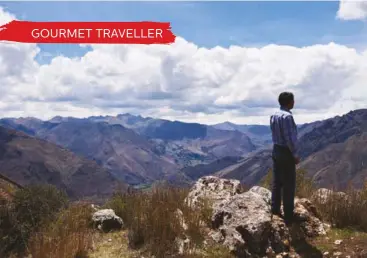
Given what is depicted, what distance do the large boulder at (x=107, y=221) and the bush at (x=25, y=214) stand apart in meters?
1.20

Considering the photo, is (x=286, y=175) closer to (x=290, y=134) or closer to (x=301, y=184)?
(x=290, y=134)

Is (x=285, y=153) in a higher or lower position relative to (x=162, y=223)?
higher

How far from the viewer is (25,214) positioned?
454 inches

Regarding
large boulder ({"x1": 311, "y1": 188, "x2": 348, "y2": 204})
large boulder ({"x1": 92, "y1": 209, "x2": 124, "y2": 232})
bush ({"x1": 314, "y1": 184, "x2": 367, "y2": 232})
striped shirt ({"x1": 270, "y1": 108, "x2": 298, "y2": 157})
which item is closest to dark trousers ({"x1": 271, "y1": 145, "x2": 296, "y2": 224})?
striped shirt ({"x1": 270, "y1": 108, "x2": 298, "y2": 157})

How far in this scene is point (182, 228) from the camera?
31.5 ft

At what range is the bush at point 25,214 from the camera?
10.5m

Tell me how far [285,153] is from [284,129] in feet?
2.11

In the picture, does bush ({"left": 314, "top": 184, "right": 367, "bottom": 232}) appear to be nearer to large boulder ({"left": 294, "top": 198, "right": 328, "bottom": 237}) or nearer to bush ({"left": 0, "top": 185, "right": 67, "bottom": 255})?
large boulder ({"left": 294, "top": 198, "right": 328, "bottom": 237})

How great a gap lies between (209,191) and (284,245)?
12.4 feet

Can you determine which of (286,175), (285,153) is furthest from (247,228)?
(285,153)

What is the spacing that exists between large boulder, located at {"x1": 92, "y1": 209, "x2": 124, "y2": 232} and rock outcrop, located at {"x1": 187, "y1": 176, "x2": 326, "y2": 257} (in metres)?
2.19

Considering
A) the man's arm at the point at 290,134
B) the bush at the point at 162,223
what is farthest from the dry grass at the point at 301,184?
the bush at the point at 162,223

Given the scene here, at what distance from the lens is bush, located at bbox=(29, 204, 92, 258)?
8.45 m

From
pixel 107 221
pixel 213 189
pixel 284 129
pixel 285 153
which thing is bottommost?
pixel 107 221
